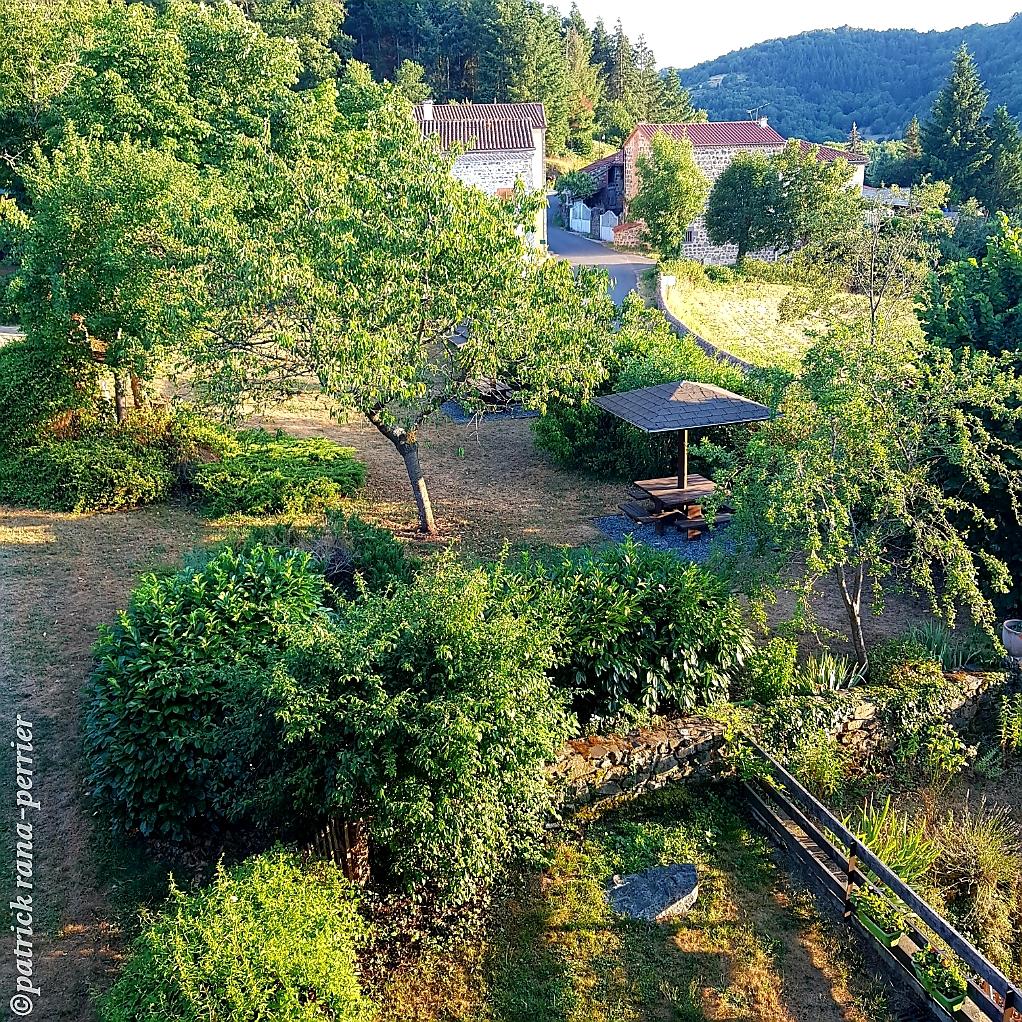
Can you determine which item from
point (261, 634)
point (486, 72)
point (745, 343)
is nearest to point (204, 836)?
point (261, 634)

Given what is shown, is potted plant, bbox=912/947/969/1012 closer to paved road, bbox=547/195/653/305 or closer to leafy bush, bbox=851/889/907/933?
leafy bush, bbox=851/889/907/933

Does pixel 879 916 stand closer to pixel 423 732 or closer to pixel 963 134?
pixel 423 732

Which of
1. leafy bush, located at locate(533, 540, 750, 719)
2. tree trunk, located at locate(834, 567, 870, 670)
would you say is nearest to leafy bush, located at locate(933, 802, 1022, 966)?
tree trunk, located at locate(834, 567, 870, 670)

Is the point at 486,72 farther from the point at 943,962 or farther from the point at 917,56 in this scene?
the point at 917,56

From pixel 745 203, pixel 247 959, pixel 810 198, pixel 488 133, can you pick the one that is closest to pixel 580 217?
pixel 488 133

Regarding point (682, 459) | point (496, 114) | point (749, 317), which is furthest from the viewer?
point (496, 114)

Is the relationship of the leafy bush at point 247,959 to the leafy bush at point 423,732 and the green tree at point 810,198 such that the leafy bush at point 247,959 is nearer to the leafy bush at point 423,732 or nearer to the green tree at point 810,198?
the leafy bush at point 423,732
